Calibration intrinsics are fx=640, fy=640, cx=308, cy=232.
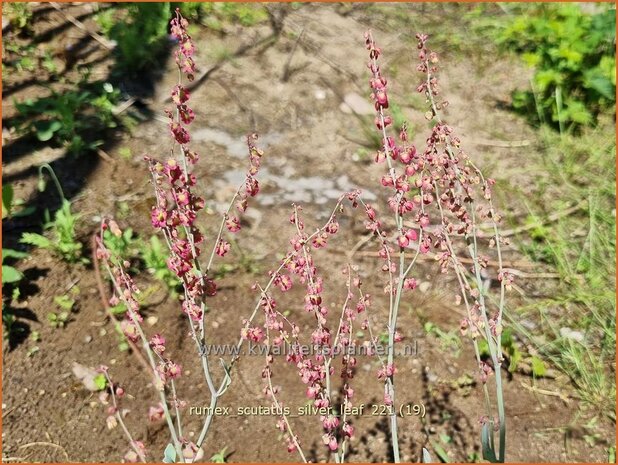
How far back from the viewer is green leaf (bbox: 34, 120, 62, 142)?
151 inches

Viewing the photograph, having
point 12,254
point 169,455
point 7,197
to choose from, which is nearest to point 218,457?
point 169,455

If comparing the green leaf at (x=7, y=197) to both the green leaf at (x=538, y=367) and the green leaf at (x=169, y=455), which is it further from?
the green leaf at (x=538, y=367)

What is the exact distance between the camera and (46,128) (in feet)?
12.7

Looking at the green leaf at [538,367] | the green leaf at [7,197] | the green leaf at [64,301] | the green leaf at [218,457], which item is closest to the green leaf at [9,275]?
the green leaf at [64,301]

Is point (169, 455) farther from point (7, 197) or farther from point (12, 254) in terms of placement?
point (7, 197)

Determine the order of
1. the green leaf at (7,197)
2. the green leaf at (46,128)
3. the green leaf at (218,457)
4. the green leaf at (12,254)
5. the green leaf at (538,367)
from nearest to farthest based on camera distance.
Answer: the green leaf at (218,457), the green leaf at (538,367), the green leaf at (12,254), the green leaf at (7,197), the green leaf at (46,128)

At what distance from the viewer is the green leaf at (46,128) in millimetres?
3828

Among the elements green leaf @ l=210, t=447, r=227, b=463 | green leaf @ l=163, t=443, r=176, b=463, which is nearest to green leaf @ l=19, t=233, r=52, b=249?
green leaf @ l=210, t=447, r=227, b=463

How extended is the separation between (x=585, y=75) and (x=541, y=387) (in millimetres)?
2482

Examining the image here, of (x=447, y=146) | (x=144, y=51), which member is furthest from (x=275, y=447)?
(x=144, y=51)

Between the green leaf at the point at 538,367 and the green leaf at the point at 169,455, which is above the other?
the green leaf at the point at 169,455

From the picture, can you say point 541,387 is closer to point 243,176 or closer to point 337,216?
point 337,216

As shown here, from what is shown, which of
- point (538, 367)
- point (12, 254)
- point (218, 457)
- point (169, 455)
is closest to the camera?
point (169, 455)

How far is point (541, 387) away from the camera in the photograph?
9.61 feet
